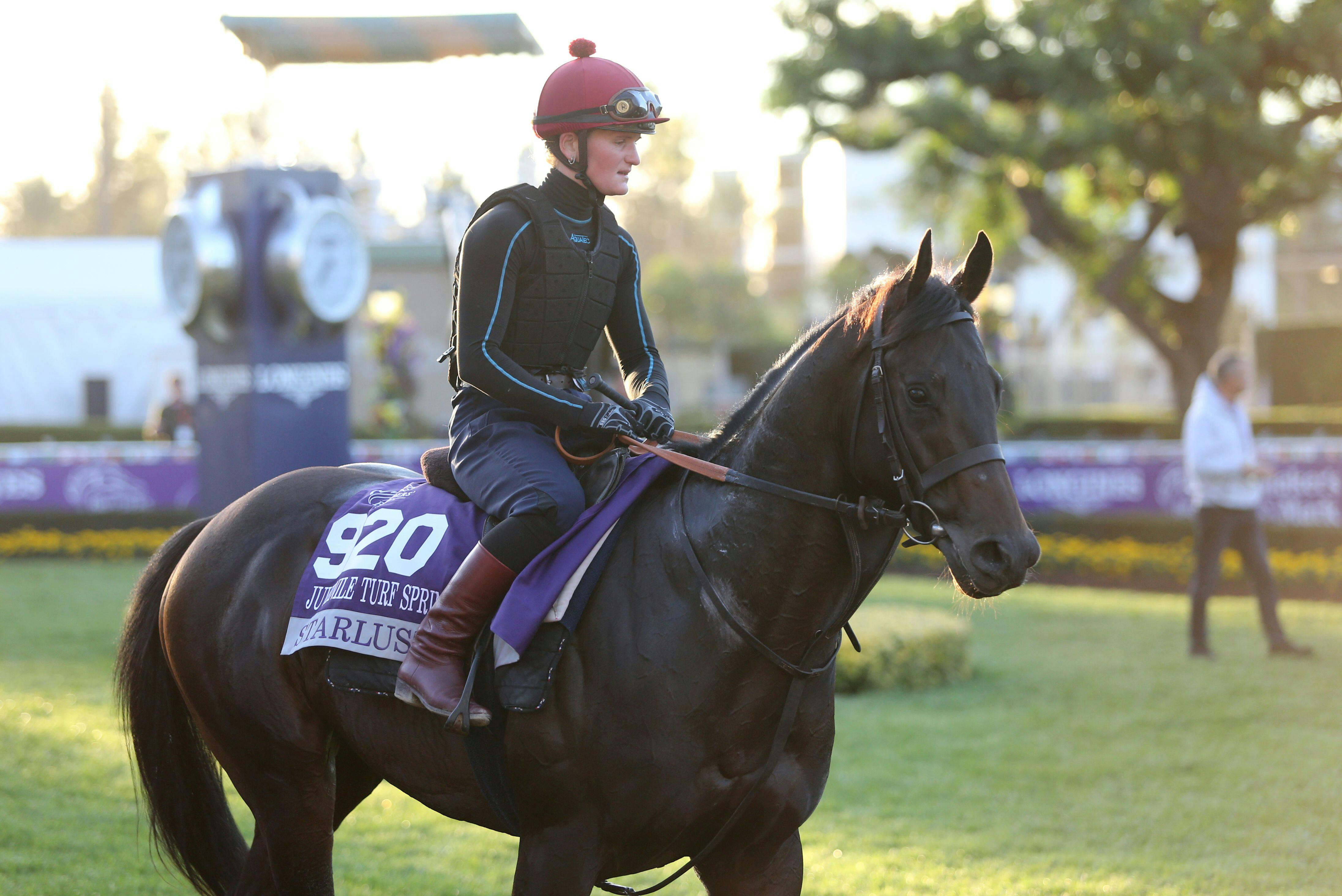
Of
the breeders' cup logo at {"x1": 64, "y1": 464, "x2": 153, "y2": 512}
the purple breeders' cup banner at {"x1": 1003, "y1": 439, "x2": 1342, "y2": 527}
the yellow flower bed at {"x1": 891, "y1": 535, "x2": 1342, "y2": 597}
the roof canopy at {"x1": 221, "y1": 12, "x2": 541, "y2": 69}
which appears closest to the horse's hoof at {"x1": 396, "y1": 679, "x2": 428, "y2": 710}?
the yellow flower bed at {"x1": 891, "y1": 535, "x2": 1342, "y2": 597}

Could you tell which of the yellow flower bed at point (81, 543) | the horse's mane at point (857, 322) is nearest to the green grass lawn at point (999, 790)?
the horse's mane at point (857, 322)

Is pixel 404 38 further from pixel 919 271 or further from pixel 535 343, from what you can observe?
pixel 919 271

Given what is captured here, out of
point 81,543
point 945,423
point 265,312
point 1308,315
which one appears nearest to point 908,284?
point 945,423

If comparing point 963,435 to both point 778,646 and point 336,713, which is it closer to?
point 778,646

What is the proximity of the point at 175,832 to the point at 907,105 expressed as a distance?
56.8ft

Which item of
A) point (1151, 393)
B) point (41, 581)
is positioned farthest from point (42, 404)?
point (1151, 393)

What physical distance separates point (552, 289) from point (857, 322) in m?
0.84

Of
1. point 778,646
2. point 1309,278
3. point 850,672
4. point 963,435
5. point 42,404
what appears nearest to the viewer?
point 963,435

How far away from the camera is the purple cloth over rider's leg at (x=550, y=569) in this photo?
2.79 metres

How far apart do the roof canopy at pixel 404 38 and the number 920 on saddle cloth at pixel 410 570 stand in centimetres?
1497

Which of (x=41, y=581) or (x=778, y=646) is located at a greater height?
(x=778, y=646)

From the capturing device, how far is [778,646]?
9.14 feet

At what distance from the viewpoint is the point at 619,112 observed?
2.99 metres

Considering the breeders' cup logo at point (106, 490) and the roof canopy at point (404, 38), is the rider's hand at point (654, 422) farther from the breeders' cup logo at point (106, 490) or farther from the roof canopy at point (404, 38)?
the roof canopy at point (404, 38)
